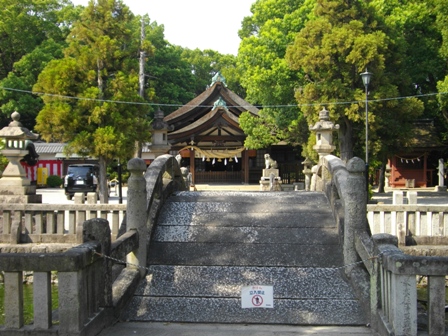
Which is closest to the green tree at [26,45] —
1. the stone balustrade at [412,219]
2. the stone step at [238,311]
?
the stone balustrade at [412,219]

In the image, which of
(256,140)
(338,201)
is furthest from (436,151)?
(338,201)

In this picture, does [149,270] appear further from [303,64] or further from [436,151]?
[436,151]

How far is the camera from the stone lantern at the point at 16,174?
12750mm

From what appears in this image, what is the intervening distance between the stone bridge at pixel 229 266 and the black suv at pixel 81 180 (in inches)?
691

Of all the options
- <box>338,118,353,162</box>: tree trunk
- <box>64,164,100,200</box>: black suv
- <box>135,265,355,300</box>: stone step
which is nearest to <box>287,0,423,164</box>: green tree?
<box>338,118,353,162</box>: tree trunk

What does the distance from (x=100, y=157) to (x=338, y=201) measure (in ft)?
43.2

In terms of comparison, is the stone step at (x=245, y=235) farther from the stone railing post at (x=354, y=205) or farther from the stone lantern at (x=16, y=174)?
the stone lantern at (x=16, y=174)

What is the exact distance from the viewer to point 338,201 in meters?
7.39

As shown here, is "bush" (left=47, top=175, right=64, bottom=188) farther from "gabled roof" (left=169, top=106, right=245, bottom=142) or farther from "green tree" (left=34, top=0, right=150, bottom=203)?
"green tree" (left=34, top=0, right=150, bottom=203)

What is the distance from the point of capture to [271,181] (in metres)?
24.7

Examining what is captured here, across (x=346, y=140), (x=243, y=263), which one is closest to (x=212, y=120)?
(x=346, y=140)

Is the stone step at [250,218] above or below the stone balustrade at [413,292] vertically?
above

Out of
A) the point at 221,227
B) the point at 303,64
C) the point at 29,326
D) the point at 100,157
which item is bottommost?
the point at 29,326

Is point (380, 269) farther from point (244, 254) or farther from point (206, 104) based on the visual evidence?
point (206, 104)
